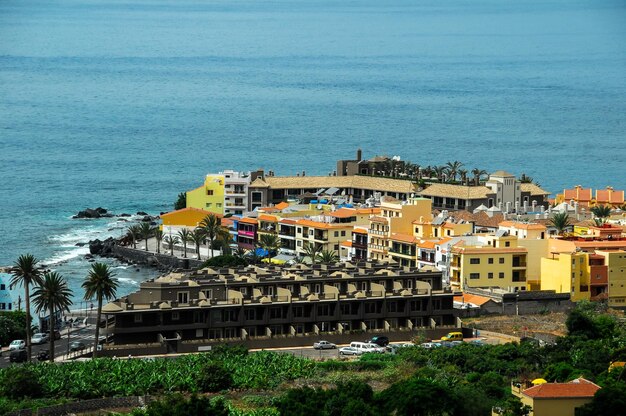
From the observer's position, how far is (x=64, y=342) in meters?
49.3

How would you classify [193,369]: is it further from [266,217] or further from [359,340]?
[266,217]

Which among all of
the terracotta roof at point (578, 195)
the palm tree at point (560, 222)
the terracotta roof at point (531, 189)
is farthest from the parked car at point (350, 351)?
the terracotta roof at point (578, 195)

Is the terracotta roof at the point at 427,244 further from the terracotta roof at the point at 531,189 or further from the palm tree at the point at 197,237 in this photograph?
the terracotta roof at the point at 531,189

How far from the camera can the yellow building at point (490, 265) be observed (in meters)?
56.6

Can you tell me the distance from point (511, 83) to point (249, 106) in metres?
33.8

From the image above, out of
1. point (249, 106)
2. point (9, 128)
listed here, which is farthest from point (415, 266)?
point (249, 106)

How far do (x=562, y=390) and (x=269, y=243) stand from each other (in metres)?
27.1

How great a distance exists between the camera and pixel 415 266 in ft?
193

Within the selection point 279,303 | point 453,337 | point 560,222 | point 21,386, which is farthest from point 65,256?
point 21,386

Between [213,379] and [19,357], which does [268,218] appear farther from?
[213,379]

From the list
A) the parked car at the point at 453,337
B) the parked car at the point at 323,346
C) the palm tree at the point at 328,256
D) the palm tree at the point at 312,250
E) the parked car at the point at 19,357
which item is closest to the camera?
the parked car at the point at 19,357

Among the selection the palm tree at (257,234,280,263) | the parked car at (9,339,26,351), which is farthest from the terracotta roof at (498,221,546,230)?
the parked car at (9,339,26,351)

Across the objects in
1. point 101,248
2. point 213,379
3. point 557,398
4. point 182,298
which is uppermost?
point 101,248

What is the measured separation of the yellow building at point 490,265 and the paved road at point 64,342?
11.8 metres
